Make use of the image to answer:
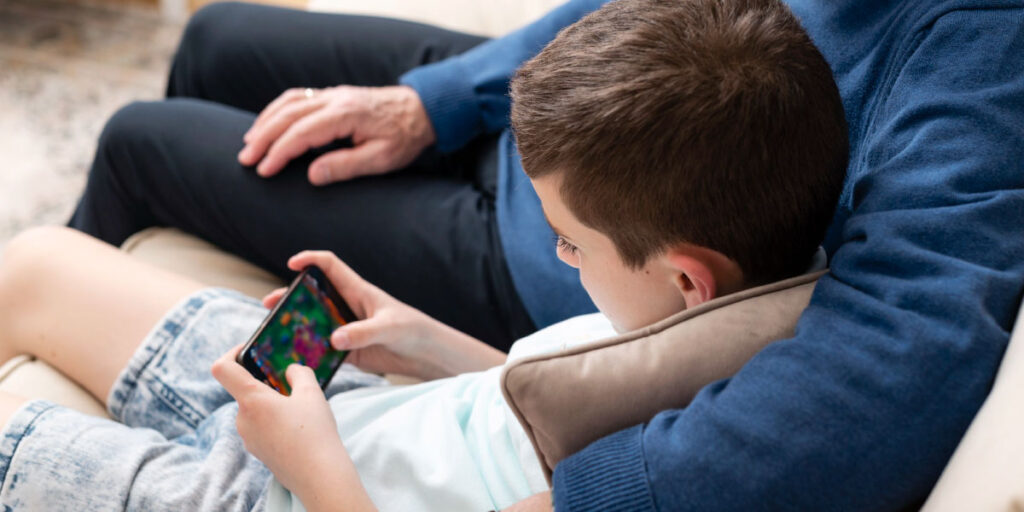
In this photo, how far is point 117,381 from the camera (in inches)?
34.4

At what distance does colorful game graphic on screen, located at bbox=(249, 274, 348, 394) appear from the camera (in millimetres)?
794

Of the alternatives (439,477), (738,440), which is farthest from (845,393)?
(439,477)

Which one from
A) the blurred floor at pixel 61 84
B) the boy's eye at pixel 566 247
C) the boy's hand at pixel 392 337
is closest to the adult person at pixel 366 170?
the boy's hand at pixel 392 337

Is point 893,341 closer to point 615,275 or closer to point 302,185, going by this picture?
point 615,275

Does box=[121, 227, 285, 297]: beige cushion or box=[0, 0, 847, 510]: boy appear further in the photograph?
box=[121, 227, 285, 297]: beige cushion

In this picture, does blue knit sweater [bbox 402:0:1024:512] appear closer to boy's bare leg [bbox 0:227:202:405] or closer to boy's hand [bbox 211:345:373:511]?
boy's hand [bbox 211:345:373:511]

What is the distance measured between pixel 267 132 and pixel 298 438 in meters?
0.49

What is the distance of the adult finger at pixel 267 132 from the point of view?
108cm

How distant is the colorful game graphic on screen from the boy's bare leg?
15cm

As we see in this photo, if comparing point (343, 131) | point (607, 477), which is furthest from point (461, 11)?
point (607, 477)

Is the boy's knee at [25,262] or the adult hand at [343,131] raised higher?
the adult hand at [343,131]

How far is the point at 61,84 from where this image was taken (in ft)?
6.75

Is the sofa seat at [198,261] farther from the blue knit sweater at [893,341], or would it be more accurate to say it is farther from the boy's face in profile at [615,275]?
the blue knit sweater at [893,341]

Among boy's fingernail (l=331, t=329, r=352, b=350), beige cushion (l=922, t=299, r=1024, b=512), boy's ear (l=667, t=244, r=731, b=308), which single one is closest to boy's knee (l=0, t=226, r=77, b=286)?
boy's fingernail (l=331, t=329, r=352, b=350)
